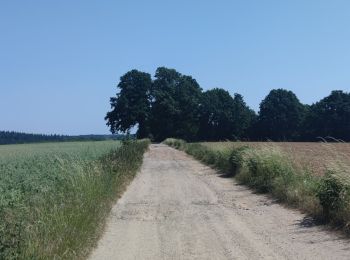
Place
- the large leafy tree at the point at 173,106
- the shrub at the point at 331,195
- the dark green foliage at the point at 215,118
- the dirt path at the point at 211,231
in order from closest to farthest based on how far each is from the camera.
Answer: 1. the dirt path at the point at 211,231
2. the shrub at the point at 331,195
3. the large leafy tree at the point at 173,106
4. the dark green foliage at the point at 215,118

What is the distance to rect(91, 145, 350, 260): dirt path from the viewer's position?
368 inches

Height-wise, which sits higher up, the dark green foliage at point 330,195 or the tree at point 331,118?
the tree at point 331,118

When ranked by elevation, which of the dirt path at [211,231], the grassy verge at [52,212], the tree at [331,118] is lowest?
the dirt path at [211,231]

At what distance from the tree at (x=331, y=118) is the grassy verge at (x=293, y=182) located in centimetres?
6794

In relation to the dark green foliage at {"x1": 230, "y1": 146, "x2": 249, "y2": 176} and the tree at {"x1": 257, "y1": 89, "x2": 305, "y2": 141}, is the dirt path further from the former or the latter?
the tree at {"x1": 257, "y1": 89, "x2": 305, "y2": 141}

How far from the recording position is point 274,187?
691 inches

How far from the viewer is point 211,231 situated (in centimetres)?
1143

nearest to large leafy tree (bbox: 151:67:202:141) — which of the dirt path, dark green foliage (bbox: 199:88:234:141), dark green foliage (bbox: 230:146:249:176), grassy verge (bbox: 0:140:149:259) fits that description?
dark green foliage (bbox: 199:88:234:141)

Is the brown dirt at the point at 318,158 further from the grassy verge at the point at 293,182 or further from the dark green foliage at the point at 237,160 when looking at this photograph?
the dark green foliage at the point at 237,160

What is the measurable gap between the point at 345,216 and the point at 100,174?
7.68 metres

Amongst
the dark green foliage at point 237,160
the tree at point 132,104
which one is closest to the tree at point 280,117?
the tree at point 132,104

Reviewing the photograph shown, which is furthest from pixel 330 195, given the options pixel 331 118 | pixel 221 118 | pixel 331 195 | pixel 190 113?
pixel 221 118

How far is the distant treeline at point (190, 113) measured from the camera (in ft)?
355

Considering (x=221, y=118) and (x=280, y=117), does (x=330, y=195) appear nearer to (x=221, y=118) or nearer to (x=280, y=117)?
(x=280, y=117)
